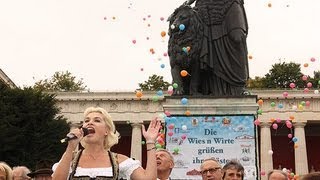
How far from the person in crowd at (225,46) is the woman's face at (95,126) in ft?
22.5

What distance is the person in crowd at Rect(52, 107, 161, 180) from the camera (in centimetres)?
455

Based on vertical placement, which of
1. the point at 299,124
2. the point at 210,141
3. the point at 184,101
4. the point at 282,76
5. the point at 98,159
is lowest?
the point at 98,159

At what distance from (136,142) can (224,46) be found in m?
40.4

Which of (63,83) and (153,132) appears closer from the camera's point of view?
(153,132)

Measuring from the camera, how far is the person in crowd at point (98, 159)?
14.9 ft

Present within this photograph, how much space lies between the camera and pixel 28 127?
1588 inches

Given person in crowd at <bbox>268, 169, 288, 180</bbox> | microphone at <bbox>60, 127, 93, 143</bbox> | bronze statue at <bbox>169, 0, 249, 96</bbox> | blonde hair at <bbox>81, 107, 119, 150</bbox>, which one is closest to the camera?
microphone at <bbox>60, 127, 93, 143</bbox>

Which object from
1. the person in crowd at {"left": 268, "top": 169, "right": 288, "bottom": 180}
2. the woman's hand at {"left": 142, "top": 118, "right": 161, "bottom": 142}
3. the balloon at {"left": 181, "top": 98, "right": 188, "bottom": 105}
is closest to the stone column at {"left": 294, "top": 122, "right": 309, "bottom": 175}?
the balloon at {"left": 181, "top": 98, "right": 188, "bottom": 105}

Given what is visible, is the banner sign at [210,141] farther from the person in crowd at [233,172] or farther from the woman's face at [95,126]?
the woman's face at [95,126]

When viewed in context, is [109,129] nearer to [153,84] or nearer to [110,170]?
[110,170]

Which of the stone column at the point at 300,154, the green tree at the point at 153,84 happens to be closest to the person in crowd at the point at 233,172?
the stone column at the point at 300,154

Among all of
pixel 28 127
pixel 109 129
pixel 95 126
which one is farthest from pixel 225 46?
pixel 28 127

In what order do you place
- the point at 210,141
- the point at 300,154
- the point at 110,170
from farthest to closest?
the point at 300,154 < the point at 210,141 < the point at 110,170

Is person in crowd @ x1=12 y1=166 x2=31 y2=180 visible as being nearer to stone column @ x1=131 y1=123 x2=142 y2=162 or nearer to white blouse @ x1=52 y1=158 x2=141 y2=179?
white blouse @ x1=52 y1=158 x2=141 y2=179
